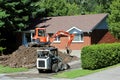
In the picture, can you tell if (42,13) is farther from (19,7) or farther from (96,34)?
(96,34)

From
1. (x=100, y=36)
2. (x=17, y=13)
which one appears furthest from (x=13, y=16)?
(x=100, y=36)

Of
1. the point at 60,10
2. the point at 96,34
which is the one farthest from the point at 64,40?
the point at 60,10

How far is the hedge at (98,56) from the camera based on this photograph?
28.6m

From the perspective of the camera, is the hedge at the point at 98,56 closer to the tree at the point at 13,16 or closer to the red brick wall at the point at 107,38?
the tree at the point at 13,16

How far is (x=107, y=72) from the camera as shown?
86.2 feet

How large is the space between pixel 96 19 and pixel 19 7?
11236 mm

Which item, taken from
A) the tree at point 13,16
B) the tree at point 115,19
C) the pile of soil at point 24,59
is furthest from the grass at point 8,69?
the tree at point 13,16

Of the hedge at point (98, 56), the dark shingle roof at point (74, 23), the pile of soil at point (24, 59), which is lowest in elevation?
the pile of soil at point (24, 59)

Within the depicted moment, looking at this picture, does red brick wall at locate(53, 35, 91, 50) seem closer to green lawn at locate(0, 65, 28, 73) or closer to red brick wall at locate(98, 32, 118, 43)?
red brick wall at locate(98, 32, 118, 43)

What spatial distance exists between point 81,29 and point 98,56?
74.3ft

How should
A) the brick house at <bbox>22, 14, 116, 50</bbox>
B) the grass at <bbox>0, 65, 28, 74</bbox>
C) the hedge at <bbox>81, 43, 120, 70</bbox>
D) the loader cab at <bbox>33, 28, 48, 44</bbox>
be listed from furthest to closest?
1. the brick house at <bbox>22, 14, 116, 50</bbox>
2. the loader cab at <bbox>33, 28, 48, 44</bbox>
3. the grass at <bbox>0, 65, 28, 74</bbox>
4. the hedge at <bbox>81, 43, 120, 70</bbox>

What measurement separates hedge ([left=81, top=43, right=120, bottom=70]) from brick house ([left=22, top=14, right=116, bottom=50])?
20.2 m

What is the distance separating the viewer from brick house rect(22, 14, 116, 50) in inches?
2011

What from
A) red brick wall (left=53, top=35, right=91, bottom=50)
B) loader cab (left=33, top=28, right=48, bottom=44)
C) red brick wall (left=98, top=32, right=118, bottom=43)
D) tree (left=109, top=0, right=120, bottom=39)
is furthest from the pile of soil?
red brick wall (left=98, top=32, right=118, bottom=43)
